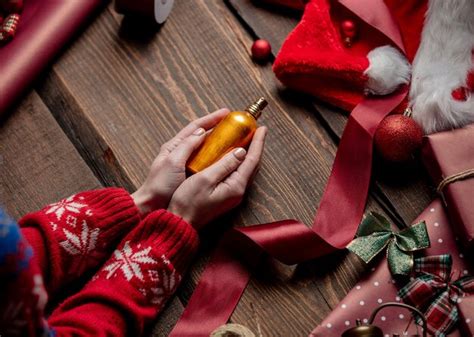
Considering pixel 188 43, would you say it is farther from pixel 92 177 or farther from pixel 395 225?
pixel 395 225

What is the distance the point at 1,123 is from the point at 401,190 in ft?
2.26

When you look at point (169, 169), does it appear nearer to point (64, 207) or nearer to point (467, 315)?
point (64, 207)

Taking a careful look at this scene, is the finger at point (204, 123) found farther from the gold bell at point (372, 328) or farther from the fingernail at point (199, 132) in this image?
the gold bell at point (372, 328)

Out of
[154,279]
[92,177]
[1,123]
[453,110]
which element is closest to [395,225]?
[453,110]

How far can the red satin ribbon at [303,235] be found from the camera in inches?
36.2

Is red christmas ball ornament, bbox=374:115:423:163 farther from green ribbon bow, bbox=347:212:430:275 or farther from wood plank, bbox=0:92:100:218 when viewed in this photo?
wood plank, bbox=0:92:100:218

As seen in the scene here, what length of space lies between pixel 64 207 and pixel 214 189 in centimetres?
23

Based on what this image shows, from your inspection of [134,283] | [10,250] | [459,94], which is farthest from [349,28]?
[10,250]

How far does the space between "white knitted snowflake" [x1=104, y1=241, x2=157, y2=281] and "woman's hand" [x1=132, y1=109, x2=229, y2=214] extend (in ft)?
0.25

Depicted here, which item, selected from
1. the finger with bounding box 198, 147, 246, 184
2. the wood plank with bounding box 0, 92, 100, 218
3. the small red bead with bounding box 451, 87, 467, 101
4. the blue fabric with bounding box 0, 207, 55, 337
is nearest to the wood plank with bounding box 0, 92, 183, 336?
the wood plank with bounding box 0, 92, 100, 218

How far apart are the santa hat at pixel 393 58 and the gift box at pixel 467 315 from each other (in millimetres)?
267

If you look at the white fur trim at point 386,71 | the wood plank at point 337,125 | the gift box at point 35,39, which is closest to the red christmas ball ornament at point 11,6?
the gift box at point 35,39

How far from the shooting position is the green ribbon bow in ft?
2.91

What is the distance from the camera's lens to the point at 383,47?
100cm
